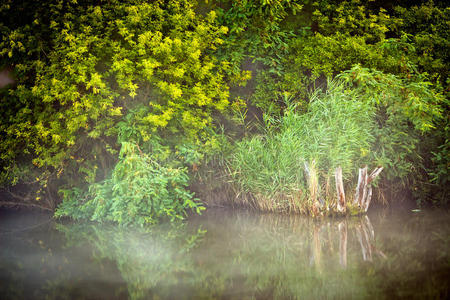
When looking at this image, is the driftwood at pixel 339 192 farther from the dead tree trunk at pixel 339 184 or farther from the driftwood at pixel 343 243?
the driftwood at pixel 343 243

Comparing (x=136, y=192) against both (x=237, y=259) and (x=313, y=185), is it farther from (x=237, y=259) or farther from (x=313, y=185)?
(x=313, y=185)

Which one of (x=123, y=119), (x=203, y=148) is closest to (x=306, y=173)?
(x=203, y=148)

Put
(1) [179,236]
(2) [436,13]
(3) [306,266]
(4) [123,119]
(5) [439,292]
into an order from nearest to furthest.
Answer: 1. (5) [439,292]
2. (3) [306,266]
3. (1) [179,236]
4. (4) [123,119]
5. (2) [436,13]

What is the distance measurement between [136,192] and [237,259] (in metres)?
2.71

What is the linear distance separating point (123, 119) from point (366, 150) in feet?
16.0

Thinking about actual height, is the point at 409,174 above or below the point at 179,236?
above

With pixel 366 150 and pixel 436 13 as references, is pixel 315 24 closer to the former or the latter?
pixel 436 13

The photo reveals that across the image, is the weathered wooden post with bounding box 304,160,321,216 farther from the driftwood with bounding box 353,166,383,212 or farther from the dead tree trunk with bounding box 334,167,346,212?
the driftwood with bounding box 353,166,383,212

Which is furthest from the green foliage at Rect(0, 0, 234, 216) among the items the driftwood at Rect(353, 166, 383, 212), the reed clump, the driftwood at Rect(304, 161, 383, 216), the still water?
the driftwood at Rect(353, 166, 383, 212)

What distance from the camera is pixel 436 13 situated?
10.7m

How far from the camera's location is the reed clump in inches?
322

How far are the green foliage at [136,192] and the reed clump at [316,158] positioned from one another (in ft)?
5.14

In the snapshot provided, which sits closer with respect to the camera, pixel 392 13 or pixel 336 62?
pixel 336 62

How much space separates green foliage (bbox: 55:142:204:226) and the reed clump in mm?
1566
